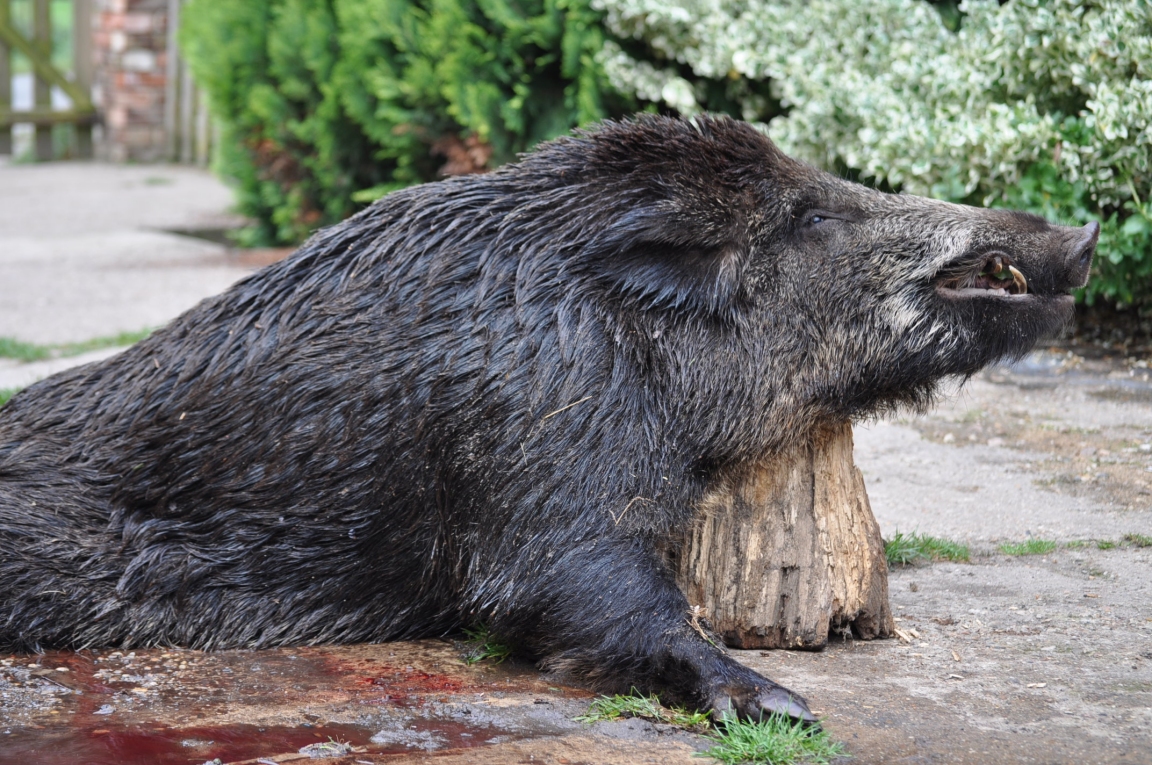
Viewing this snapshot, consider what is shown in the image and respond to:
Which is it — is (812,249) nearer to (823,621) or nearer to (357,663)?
(823,621)

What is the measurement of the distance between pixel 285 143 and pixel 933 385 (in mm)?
9162

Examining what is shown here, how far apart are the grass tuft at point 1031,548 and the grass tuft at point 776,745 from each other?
1.89 m

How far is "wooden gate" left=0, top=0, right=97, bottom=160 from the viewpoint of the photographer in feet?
61.8

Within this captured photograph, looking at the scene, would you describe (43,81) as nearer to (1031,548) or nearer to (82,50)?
(82,50)

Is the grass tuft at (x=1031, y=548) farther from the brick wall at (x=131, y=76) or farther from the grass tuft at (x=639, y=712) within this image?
the brick wall at (x=131, y=76)

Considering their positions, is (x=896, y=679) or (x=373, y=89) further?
(x=373, y=89)

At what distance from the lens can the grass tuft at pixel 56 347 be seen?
763 centimetres

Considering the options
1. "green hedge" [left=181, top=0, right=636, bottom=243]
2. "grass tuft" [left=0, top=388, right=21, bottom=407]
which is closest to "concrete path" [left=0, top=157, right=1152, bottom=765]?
"grass tuft" [left=0, top=388, right=21, bottom=407]

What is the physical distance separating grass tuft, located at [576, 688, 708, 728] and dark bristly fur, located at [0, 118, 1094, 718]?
0.29 meters

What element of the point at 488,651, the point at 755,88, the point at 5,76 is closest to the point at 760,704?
the point at 488,651

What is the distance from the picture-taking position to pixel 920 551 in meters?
4.80

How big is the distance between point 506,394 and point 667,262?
0.67m

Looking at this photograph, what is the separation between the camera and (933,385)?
4090 millimetres

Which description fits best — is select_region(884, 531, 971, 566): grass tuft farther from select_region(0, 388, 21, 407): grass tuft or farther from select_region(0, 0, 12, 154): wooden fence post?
select_region(0, 0, 12, 154): wooden fence post
